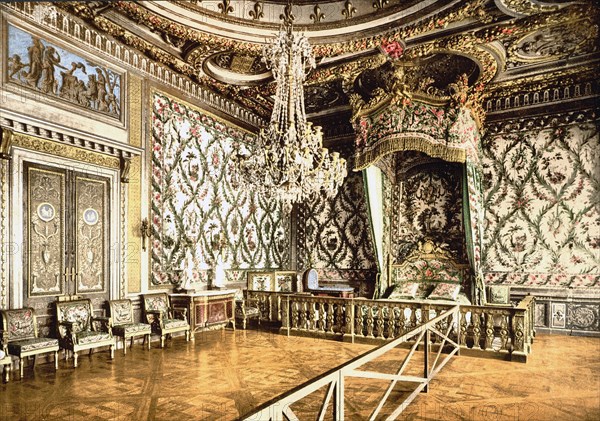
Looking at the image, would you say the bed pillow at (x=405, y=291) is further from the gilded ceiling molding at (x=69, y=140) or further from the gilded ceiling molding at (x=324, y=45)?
the gilded ceiling molding at (x=69, y=140)

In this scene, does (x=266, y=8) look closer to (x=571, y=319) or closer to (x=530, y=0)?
(x=530, y=0)

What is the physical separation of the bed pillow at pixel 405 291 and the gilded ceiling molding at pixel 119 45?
15.8 ft

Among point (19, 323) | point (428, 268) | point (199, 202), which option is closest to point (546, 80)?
point (428, 268)

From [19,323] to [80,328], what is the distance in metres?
0.76

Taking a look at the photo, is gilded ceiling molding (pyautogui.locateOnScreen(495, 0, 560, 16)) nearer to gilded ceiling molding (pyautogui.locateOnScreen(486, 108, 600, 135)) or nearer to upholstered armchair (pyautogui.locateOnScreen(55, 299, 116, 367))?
gilded ceiling molding (pyautogui.locateOnScreen(486, 108, 600, 135))

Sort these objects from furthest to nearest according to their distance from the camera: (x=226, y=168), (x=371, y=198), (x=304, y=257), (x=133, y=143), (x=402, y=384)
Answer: (x=304, y=257)
(x=226, y=168)
(x=371, y=198)
(x=133, y=143)
(x=402, y=384)

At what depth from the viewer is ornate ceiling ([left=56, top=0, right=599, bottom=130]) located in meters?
5.41

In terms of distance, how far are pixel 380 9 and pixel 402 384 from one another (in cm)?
468

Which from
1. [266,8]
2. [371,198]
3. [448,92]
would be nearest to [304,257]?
[371,198]

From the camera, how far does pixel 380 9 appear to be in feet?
18.7

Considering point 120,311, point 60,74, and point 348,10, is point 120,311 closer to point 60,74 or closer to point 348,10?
point 60,74

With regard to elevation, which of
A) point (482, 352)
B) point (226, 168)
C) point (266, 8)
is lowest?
point (482, 352)

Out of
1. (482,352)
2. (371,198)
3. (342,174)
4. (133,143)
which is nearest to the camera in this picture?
(482,352)

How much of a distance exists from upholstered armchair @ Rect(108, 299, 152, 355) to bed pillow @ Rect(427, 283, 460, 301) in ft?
15.2
